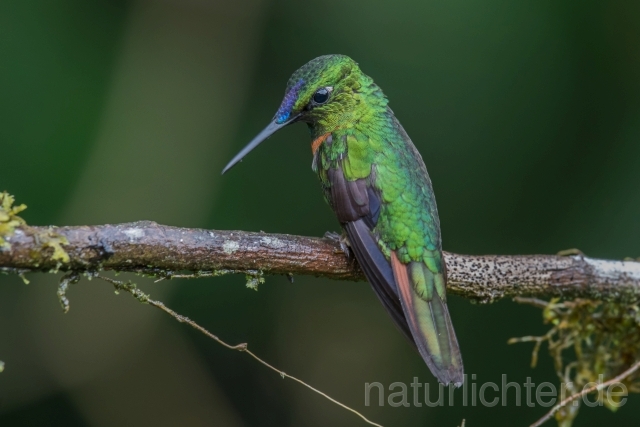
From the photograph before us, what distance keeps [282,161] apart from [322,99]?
1777mm

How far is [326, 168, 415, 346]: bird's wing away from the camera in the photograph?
3.41 metres

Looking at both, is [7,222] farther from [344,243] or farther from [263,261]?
[344,243]

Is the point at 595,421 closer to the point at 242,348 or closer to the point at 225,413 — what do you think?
the point at 225,413

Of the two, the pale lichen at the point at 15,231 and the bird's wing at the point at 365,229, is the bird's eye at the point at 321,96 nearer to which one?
the bird's wing at the point at 365,229

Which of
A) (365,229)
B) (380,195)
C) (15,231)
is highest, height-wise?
(380,195)

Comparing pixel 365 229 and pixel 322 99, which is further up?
pixel 322 99

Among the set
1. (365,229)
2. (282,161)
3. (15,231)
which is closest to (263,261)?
(365,229)

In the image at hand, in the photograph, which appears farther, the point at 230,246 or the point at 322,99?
the point at 322,99

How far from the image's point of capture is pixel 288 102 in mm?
4035

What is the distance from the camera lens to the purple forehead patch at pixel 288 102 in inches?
159

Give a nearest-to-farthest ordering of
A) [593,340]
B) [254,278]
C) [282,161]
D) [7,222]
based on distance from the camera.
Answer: [7,222]
[254,278]
[593,340]
[282,161]

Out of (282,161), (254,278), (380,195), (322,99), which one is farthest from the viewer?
(282,161)

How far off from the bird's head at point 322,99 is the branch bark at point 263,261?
94 cm

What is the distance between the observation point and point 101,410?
16.9ft
